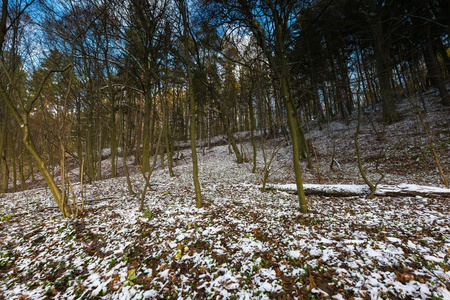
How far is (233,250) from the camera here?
2.81 metres

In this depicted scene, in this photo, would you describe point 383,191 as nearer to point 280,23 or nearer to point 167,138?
point 280,23

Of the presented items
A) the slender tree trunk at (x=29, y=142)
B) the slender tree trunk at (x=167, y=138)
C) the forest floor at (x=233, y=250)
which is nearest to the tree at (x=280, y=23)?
the forest floor at (x=233, y=250)

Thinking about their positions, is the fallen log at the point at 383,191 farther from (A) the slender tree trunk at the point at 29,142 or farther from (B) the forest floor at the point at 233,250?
(A) the slender tree trunk at the point at 29,142

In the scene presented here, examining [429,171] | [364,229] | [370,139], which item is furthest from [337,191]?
[370,139]

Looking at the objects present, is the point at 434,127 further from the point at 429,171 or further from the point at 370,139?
the point at 429,171

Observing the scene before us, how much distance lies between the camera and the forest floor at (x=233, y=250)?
2.09 m

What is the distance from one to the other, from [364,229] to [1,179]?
52.0ft

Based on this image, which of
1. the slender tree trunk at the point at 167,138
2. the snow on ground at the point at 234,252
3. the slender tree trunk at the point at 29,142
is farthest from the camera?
the slender tree trunk at the point at 167,138

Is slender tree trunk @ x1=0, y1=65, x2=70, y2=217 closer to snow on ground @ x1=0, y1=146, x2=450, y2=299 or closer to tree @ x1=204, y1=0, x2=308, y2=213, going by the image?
snow on ground @ x1=0, y1=146, x2=450, y2=299

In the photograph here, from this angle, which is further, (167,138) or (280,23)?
(167,138)

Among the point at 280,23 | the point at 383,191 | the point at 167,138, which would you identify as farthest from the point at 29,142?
the point at 383,191

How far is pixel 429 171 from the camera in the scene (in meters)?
7.25

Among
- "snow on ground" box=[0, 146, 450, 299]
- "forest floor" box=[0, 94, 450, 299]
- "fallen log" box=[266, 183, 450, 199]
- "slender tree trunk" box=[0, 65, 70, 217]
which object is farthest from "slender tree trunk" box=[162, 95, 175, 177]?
"fallen log" box=[266, 183, 450, 199]

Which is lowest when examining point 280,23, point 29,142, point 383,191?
point 383,191
